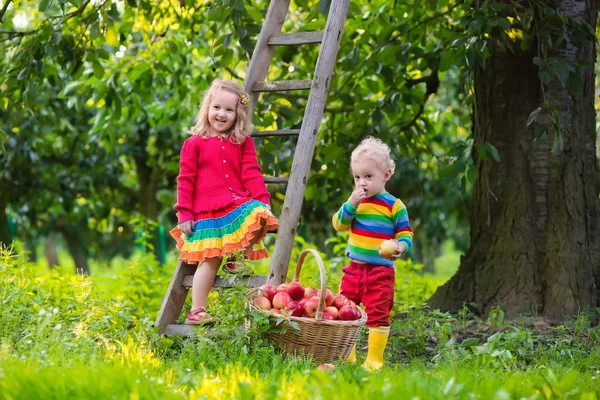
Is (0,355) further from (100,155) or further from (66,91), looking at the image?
(100,155)

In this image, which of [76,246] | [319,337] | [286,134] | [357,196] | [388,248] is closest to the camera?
[319,337]

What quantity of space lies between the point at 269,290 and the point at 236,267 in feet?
1.52

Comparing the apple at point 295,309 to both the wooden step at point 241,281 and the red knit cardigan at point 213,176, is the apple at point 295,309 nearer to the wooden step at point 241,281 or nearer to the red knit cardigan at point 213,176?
the wooden step at point 241,281

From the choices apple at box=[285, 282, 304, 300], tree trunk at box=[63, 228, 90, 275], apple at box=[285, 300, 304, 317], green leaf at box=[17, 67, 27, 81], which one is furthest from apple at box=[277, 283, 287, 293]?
tree trunk at box=[63, 228, 90, 275]

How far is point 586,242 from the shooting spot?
18.7 feet

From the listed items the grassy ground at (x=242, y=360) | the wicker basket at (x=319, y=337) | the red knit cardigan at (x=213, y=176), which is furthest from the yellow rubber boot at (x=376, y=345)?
the red knit cardigan at (x=213, y=176)

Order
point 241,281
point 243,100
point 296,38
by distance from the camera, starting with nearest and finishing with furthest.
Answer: point 241,281 < point 243,100 < point 296,38

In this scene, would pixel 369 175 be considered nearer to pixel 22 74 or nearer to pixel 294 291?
pixel 294 291

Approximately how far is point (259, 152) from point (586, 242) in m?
2.35

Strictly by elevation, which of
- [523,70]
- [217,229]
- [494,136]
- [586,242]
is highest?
[523,70]

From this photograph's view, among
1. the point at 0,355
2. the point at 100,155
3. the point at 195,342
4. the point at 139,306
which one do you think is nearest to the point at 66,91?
the point at 139,306

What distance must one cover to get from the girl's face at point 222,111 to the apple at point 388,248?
47.6 inches

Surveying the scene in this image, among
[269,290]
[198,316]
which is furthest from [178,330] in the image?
[269,290]

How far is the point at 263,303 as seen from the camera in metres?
4.24
